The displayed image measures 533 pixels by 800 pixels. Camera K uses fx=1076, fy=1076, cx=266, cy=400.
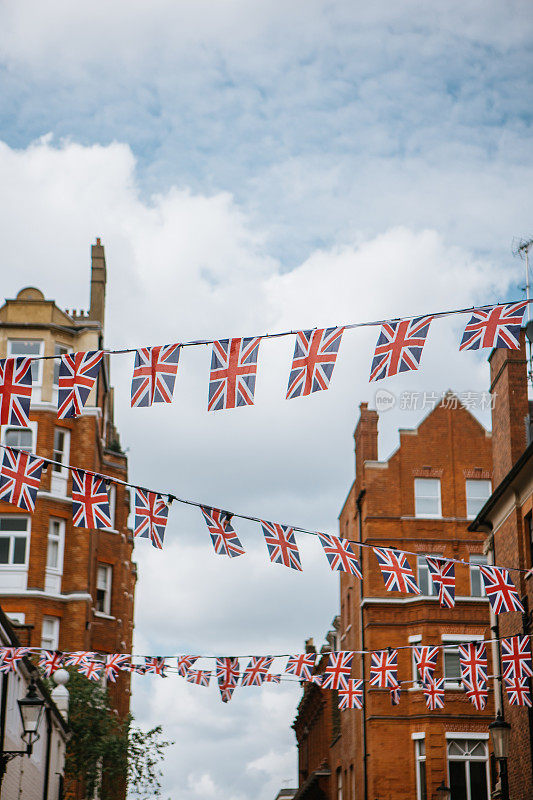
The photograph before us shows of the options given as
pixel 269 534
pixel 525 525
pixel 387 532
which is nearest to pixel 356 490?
pixel 387 532

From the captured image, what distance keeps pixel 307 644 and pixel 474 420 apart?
33949 millimetres

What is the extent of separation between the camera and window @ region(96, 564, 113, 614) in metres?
46.0

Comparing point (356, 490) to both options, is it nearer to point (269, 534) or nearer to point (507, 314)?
point (269, 534)

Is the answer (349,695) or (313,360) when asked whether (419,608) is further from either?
(313,360)

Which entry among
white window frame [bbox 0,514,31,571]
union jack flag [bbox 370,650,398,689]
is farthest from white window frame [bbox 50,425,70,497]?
union jack flag [bbox 370,650,398,689]

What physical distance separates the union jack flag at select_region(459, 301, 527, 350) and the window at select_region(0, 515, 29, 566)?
94.3ft

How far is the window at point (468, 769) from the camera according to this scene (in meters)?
37.3

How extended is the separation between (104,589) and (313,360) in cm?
3453

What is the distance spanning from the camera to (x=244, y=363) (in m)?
13.9

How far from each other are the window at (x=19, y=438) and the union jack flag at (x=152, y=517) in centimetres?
2530

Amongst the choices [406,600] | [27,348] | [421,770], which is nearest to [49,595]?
[27,348]

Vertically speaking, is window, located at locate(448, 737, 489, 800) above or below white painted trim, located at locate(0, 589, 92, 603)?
below

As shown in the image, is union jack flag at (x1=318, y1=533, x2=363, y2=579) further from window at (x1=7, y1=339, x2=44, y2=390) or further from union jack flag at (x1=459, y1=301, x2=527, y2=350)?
window at (x1=7, y1=339, x2=44, y2=390)

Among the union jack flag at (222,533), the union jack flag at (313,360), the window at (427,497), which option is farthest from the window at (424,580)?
the union jack flag at (313,360)
